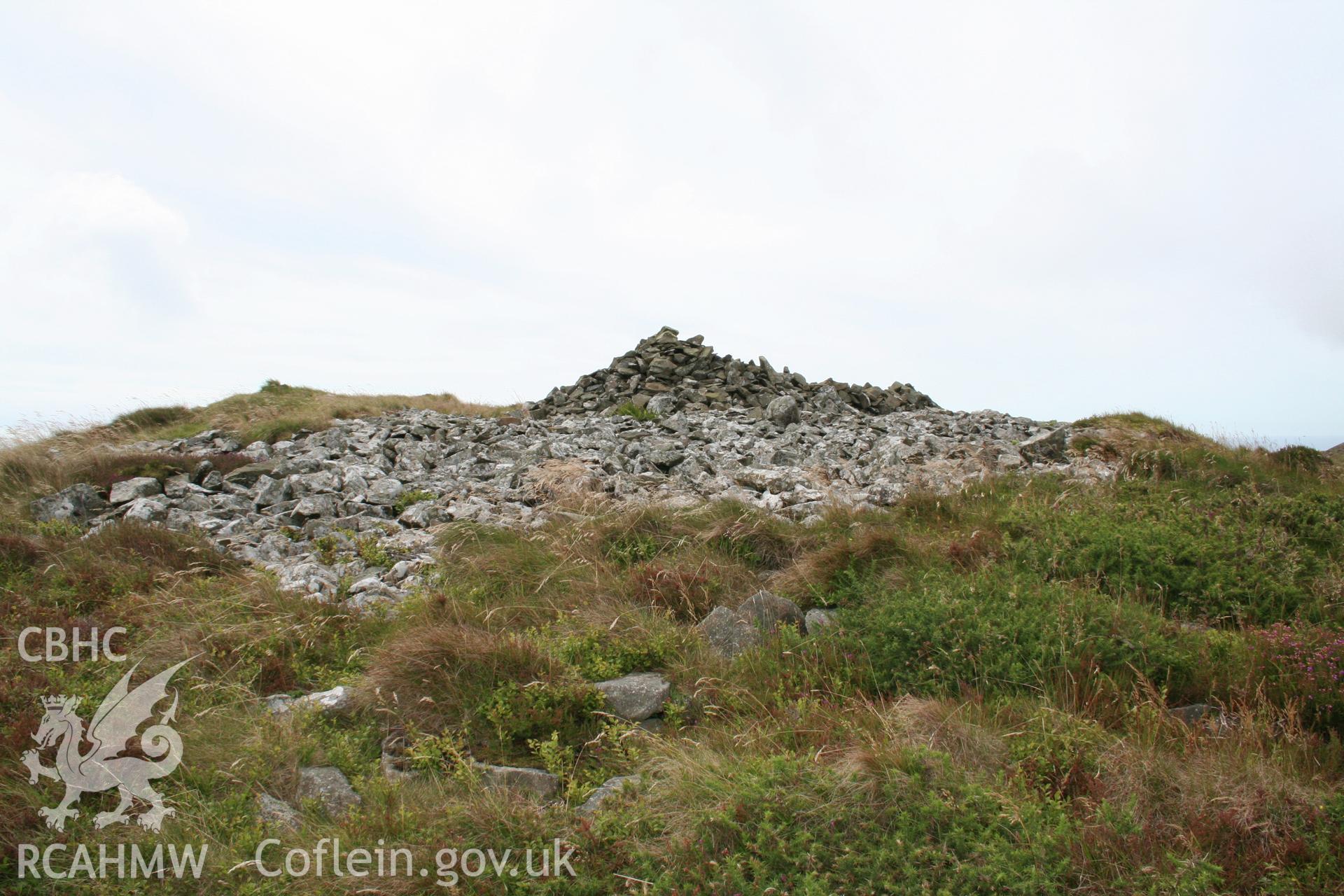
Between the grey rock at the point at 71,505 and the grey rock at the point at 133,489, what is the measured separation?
159mm

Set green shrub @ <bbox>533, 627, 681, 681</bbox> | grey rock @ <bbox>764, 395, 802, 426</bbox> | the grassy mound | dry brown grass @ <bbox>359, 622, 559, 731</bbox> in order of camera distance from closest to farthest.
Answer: the grassy mound
dry brown grass @ <bbox>359, 622, 559, 731</bbox>
green shrub @ <bbox>533, 627, 681, 681</bbox>
grey rock @ <bbox>764, 395, 802, 426</bbox>

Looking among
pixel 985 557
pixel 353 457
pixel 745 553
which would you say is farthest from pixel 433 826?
pixel 353 457

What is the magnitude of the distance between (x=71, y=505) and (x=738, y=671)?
9.22m

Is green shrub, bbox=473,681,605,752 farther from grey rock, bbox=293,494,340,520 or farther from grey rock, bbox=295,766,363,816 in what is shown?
grey rock, bbox=293,494,340,520

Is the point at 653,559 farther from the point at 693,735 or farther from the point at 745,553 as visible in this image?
the point at 693,735

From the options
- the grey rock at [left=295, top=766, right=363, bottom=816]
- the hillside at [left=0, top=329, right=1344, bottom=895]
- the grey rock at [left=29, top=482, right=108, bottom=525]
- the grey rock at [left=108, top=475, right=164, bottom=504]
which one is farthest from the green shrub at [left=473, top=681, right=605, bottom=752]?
the grey rock at [left=108, top=475, right=164, bottom=504]

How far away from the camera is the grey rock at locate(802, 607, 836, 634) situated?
5164 millimetres

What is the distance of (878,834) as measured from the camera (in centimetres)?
303

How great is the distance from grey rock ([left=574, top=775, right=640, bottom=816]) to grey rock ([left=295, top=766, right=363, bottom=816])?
114cm

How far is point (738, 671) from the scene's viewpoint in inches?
187

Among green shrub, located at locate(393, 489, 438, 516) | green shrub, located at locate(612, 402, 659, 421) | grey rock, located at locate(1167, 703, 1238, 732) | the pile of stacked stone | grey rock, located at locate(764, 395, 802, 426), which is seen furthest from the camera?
the pile of stacked stone

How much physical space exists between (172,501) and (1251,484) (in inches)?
492

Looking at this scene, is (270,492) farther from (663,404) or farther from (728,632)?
(663,404)

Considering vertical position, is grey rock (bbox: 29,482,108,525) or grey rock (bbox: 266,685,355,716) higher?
grey rock (bbox: 29,482,108,525)
